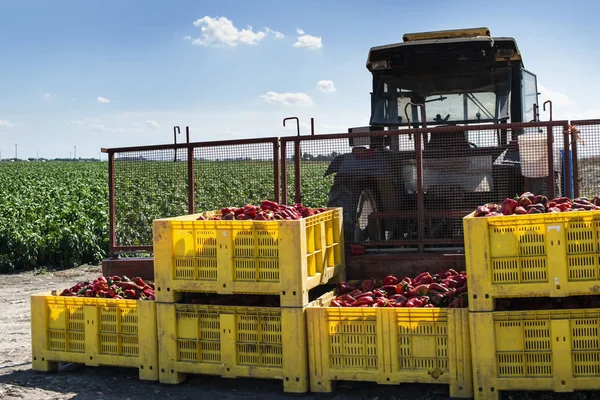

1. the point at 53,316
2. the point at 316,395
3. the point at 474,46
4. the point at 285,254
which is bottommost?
the point at 316,395

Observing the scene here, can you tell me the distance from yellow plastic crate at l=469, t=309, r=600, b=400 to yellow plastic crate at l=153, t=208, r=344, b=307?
1.54 m

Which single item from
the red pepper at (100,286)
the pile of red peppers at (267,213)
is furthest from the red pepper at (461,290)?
the red pepper at (100,286)

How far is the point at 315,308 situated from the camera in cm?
606

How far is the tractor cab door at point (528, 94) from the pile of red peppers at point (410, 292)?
2.95 m

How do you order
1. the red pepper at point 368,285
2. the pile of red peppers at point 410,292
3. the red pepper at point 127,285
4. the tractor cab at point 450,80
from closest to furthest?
the pile of red peppers at point 410,292 < the red pepper at point 368,285 < the red pepper at point 127,285 < the tractor cab at point 450,80

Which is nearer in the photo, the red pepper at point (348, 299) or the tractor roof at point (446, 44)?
the red pepper at point (348, 299)

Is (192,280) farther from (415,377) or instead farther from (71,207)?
(71,207)

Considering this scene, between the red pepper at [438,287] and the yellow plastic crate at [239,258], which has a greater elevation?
the yellow plastic crate at [239,258]

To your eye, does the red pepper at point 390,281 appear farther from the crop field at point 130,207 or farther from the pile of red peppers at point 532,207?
the crop field at point 130,207

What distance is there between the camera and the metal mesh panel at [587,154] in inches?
282

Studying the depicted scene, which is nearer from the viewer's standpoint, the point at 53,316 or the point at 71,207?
the point at 53,316

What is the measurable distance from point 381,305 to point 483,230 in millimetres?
1196

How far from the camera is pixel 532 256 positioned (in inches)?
216

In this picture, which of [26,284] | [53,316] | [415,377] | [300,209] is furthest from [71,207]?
[415,377]
